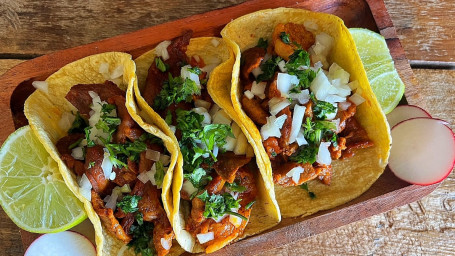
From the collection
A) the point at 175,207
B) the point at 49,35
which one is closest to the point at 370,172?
the point at 175,207

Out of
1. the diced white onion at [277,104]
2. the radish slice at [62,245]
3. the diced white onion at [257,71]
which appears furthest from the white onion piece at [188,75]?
the radish slice at [62,245]

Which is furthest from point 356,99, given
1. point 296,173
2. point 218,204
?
point 218,204

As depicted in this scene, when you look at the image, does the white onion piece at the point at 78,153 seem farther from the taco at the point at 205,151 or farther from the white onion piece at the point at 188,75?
the white onion piece at the point at 188,75

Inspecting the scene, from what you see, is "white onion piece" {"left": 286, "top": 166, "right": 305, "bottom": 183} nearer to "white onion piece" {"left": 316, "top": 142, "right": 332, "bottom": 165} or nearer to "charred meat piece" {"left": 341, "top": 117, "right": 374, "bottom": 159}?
"white onion piece" {"left": 316, "top": 142, "right": 332, "bottom": 165}

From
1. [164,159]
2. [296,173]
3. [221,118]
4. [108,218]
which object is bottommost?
[108,218]

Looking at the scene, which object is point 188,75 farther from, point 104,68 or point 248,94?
point 104,68
